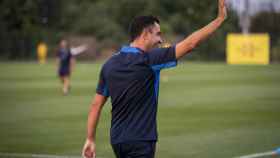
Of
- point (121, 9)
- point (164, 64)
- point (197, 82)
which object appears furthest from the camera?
point (121, 9)

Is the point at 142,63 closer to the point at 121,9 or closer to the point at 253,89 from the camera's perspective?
the point at 253,89

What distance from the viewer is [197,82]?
34.9m

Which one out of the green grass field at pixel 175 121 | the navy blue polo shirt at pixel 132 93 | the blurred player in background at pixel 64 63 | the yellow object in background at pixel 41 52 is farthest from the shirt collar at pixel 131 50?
the yellow object in background at pixel 41 52

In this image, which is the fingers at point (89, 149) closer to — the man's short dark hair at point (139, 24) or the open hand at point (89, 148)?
the open hand at point (89, 148)

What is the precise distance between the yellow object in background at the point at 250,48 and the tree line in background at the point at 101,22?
14.0 meters

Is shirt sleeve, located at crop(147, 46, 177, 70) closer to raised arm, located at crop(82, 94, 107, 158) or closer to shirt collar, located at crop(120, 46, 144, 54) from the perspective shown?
shirt collar, located at crop(120, 46, 144, 54)

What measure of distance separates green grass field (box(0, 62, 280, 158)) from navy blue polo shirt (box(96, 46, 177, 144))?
6.03 meters

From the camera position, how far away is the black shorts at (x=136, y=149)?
6125 millimetres

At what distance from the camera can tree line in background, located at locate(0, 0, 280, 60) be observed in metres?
74.1

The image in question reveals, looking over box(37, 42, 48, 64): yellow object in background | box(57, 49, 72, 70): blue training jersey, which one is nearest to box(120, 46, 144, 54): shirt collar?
box(57, 49, 72, 70): blue training jersey

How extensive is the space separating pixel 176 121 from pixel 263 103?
20.4 feet

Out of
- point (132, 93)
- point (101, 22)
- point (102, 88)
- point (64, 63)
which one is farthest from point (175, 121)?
→ point (101, 22)

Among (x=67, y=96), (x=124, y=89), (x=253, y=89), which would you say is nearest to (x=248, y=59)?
(x=253, y=89)

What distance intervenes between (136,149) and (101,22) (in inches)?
2974
